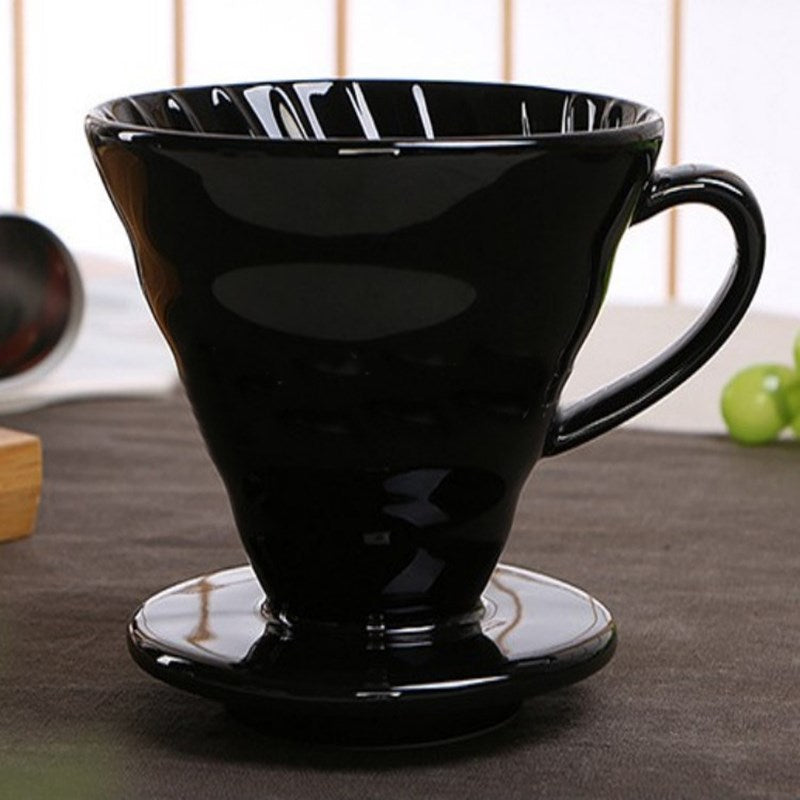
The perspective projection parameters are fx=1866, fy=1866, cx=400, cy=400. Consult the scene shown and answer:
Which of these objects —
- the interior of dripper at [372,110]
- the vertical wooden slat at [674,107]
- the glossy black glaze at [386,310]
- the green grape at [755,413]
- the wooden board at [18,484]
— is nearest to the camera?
the glossy black glaze at [386,310]

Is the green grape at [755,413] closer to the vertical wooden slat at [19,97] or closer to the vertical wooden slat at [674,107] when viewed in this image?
the vertical wooden slat at [674,107]

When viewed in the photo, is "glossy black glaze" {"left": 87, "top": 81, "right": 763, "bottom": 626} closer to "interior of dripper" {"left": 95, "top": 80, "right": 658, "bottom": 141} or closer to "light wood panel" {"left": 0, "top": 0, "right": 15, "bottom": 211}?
"interior of dripper" {"left": 95, "top": 80, "right": 658, "bottom": 141}

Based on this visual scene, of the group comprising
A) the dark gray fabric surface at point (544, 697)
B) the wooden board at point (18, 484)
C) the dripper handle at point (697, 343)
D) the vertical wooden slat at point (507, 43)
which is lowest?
the dark gray fabric surface at point (544, 697)

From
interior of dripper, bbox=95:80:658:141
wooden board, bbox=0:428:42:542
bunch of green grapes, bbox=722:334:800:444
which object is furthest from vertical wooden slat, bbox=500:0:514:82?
interior of dripper, bbox=95:80:658:141

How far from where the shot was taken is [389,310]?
48 centimetres

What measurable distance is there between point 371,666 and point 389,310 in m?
0.10

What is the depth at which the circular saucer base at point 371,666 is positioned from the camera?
496 mm

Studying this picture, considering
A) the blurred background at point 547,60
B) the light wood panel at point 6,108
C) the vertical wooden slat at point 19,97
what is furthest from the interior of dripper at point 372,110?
the light wood panel at point 6,108

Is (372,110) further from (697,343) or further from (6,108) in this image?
(6,108)

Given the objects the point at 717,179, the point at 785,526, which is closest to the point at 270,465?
the point at 717,179

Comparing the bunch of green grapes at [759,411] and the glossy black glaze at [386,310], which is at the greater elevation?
the glossy black glaze at [386,310]

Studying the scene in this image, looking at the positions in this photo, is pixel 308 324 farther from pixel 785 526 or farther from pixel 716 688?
pixel 785 526

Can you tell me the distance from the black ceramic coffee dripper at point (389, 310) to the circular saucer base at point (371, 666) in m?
0.01

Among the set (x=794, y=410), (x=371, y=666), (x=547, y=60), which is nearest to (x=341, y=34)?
(x=547, y=60)
